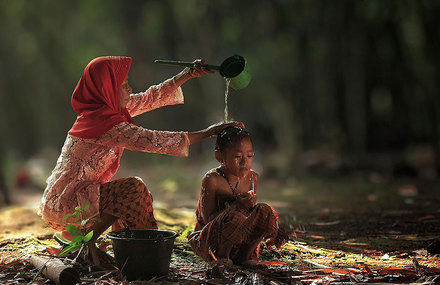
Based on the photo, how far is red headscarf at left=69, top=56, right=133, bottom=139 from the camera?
4.18m

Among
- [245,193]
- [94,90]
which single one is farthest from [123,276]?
[94,90]

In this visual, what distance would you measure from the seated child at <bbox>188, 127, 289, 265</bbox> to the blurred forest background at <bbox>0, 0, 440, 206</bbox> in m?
9.06

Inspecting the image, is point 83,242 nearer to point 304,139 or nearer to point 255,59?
point 255,59

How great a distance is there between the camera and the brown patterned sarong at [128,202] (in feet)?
13.8

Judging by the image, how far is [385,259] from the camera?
15.2 feet

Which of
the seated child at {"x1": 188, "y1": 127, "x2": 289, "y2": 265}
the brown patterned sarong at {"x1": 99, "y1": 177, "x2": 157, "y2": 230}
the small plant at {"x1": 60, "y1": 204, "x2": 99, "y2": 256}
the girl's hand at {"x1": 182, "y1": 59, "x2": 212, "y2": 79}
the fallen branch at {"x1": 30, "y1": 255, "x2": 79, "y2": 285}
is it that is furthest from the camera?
the girl's hand at {"x1": 182, "y1": 59, "x2": 212, "y2": 79}

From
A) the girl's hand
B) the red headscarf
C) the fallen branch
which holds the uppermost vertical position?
the girl's hand

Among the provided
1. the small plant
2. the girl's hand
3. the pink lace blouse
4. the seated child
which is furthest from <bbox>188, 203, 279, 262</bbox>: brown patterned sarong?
the girl's hand

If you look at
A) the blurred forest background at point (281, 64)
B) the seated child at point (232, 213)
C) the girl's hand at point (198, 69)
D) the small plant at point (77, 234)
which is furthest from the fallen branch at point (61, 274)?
the blurred forest background at point (281, 64)

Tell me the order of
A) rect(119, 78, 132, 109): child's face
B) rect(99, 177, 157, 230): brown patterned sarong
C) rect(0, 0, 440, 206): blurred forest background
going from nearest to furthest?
rect(99, 177, 157, 230): brown patterned sarong < rect(119, 78, 132, 109): child's face < rect(0, 0, 440, 206): blurred forest background

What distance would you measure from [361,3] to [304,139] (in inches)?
343

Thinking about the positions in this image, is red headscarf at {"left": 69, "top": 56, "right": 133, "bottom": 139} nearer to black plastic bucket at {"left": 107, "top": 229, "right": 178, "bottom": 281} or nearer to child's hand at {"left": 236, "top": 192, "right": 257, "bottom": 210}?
black plastic bucket at {"left": 107, "top": 229, "right": 178, "bottom": 281}

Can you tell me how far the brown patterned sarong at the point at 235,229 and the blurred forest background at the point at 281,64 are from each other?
9.20m

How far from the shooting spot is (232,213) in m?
4.07
